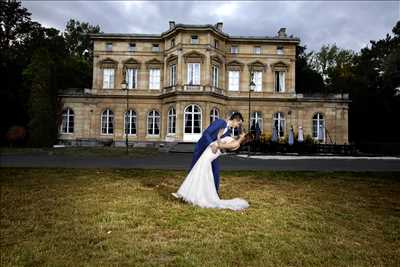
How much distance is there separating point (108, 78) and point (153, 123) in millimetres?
7530

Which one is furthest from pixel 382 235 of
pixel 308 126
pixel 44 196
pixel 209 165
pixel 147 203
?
pixel 308 126

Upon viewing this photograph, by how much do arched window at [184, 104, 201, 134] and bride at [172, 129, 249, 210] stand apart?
862 inches

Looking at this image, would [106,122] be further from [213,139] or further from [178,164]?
[213,139]

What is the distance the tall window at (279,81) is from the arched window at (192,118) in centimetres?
1048

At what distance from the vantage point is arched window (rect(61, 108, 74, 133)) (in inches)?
1221

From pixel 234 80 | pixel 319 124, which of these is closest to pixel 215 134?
pixel 234 80

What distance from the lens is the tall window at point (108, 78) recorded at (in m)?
32.1

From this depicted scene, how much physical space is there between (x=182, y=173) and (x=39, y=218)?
5.75 metres

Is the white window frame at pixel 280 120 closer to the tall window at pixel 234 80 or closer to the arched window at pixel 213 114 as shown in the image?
the tall window at pixel 234 80

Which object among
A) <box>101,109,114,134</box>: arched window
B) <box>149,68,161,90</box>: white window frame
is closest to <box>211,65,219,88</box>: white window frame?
<box>149,68,161,90</box>: white window frame

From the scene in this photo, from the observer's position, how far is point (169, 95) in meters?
29.1

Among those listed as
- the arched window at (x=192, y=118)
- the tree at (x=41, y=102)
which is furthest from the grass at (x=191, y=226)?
the tree at (x=41, y=102)

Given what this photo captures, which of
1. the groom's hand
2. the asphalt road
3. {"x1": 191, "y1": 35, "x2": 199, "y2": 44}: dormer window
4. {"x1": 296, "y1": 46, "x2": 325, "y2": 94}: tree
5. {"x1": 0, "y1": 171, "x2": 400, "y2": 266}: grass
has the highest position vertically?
{"x1": 191, "y1": 35, "x2": 199, "y2": 44}: dormer window

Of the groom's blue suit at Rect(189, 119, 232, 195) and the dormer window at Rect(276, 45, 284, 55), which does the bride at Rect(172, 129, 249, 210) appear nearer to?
the groom's blue suit at Rect(189, 119, 232, 195)
